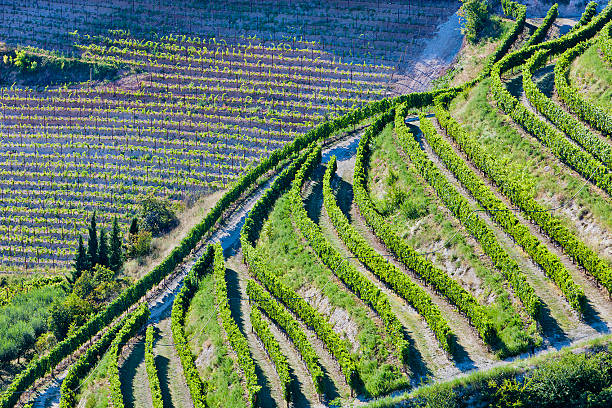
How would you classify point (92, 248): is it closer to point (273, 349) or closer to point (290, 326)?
point (290, 326)

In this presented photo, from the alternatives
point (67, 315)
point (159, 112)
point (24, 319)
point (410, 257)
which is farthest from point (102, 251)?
point (410, 257)

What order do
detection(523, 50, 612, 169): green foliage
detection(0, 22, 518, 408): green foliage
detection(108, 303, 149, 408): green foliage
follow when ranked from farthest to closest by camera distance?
detection(523, 50, 612, 169): green foliage < detection(0, 22, 518, 408): green foliage < detection(108, 303, 149, 408): green foliage

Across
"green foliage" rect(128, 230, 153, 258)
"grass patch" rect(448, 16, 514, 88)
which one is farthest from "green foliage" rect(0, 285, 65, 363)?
"grass patch" rect(448, 16, 514, 88)

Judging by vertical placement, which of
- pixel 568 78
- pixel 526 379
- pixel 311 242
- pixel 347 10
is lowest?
pixel 526 379

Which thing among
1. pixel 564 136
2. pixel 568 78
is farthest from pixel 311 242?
pixel 568 78

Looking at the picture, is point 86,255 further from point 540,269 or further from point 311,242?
point 540,269

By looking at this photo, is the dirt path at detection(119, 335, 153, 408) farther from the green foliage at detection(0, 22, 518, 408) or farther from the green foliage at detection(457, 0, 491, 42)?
the green foliage at detection(457, 0, 491, 42)

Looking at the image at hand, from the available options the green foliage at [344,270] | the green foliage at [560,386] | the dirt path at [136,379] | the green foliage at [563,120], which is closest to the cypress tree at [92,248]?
the dirt path at [136,379]
